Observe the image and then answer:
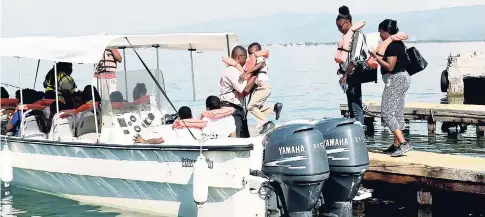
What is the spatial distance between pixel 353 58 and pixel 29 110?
514 centimetres

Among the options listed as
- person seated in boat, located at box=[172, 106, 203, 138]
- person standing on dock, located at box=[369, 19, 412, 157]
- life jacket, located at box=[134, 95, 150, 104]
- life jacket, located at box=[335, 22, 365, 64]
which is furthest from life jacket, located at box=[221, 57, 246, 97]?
person standing on dock, located at box=[369, 19, 412, 157]

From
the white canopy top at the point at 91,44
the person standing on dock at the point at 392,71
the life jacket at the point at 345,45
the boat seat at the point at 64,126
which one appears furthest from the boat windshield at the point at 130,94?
the person standing on dock at the point at 392,71

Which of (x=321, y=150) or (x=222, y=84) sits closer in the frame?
(x=321, y=150)

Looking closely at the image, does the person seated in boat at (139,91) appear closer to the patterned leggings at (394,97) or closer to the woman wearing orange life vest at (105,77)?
the woman wearing orange life vest at (105,77)

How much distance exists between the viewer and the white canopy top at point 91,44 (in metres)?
10.8

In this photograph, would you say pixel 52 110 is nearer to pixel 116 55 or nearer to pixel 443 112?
pixel 116 55

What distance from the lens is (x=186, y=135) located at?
1051 cm

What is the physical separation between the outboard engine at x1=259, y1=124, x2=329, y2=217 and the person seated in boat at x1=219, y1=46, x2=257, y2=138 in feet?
5.48

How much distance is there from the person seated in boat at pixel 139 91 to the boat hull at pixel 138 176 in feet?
3.96

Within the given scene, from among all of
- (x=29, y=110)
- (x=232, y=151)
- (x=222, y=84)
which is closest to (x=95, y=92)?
(x=29, y=110)

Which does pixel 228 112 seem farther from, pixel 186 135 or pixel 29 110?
pixel 29 110

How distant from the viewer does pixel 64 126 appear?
12.1m

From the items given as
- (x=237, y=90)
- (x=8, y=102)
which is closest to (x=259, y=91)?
(x=237, y=90)

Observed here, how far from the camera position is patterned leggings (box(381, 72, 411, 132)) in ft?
36.1
